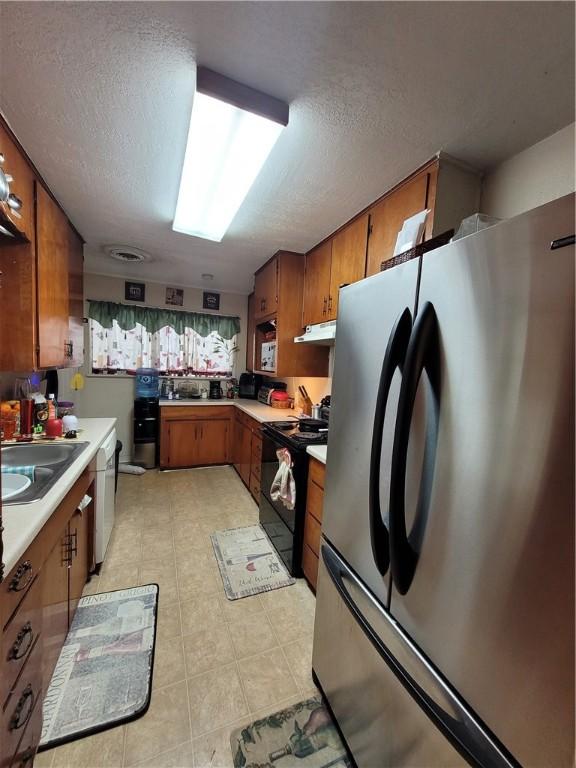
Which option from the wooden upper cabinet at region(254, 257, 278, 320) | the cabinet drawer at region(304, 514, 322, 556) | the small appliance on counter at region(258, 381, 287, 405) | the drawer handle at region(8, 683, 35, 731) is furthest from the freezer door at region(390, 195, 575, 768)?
the small appliance on counter at region(258, 381, 287, 405)

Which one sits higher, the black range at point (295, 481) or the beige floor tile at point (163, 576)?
the black range at point (295, 481)

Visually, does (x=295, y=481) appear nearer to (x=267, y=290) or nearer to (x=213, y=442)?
(x=267, y=290)

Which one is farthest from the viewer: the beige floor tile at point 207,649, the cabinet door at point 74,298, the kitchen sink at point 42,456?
the cabinet door at point 74,298

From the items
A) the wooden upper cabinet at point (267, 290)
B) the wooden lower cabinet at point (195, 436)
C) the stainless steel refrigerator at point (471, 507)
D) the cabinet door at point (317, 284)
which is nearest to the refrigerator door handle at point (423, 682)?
the stainless steel refrigerator at point (471, 507)

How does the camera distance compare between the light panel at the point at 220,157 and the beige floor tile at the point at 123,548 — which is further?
the beige floor tile at the point at 123,548

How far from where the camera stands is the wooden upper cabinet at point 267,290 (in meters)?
2.79

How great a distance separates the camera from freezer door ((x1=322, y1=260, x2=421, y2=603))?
86cm

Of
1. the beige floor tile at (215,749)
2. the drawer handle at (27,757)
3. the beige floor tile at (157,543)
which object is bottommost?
the beige floor tile at (215,749)

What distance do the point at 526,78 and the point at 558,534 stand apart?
1332 millimetres

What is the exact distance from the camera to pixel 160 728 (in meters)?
1.13

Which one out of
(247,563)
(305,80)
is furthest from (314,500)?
(305,80)

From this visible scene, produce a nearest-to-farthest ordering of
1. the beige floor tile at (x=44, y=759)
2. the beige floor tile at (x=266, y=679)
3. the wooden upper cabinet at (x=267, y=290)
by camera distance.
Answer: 1. the beige floor tile at (x=44, y=759)
2. the beige floor tile at (x=266, y=679)
3. the wooden upper cabinet at (x=267, y=290)

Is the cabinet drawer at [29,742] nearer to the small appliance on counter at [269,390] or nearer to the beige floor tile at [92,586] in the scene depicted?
the beige floor tile at [92,586]

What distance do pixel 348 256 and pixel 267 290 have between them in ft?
3.70
